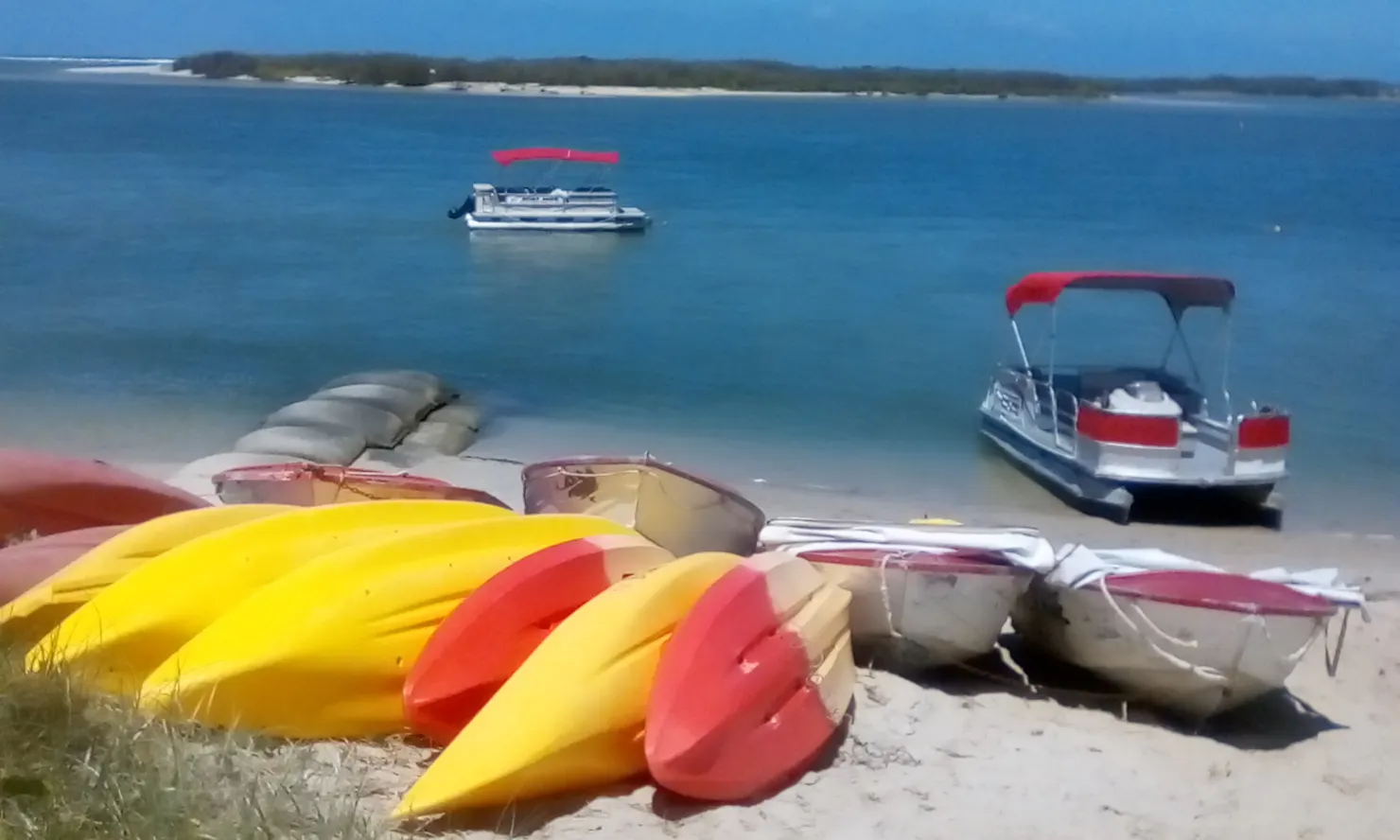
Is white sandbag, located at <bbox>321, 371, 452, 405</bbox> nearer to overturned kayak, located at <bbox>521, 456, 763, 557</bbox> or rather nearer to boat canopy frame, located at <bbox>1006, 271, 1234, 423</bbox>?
boat canopy frame, located at <bbox>1006, 271, 1234, 423</bbox>

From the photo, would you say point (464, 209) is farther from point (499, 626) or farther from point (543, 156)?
point (499, 626)

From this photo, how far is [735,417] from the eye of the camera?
14.5 m

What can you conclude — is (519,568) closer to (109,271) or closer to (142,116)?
(109,271)

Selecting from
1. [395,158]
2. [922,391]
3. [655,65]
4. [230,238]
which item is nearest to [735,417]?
[922,391]

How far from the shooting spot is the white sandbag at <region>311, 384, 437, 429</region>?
12.2 meters

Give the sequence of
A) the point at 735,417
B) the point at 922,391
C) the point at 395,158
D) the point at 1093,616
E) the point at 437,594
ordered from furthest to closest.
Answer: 1. the point at 395,158
2. the point at 922,391
3. the point at 735,417
4. the point at 1093,616
5. the point at 437,594

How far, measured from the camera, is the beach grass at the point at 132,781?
10.0 feet

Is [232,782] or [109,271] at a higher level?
[232,782]

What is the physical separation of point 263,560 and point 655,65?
131 m

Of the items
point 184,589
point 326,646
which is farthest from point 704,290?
point 326,646

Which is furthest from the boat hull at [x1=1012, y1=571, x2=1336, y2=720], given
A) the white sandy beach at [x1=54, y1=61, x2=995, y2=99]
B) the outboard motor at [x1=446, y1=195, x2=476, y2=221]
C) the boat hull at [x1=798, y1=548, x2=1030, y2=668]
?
the white sandy beach at [x1=54, y1=61, x2=995, y2=99]

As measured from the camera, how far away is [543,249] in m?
28.6

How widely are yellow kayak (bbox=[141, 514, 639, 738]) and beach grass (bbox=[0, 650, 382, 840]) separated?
0.23m

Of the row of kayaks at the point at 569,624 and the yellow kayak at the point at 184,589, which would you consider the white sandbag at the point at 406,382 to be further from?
the yellow kayak at the point at 184,589
